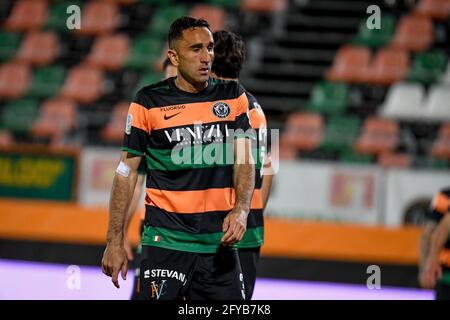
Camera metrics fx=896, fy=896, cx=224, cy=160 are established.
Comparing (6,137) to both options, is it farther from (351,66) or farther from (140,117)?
(140,117)

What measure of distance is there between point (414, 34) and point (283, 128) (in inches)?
117

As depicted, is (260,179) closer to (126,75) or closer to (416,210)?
(416,210)

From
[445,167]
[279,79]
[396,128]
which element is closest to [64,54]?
[279,79]

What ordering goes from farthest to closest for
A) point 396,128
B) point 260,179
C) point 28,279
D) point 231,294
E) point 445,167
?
point 396,128, point 445,167, point 28,279, point 260,179, point 231,294

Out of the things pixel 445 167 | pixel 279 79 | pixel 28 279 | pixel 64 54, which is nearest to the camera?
pixel 28 279

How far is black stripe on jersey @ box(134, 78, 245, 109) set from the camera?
467cm

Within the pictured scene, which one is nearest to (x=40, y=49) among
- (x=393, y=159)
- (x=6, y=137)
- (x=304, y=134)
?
(x=6, y=137)

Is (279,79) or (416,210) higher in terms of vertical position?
(279,79)

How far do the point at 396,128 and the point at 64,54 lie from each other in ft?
21.7

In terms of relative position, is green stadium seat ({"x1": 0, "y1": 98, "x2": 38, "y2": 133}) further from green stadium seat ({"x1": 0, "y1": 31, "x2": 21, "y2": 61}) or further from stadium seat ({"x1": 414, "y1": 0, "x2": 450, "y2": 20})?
stadium seat ({"x1": 414, "y1": 0, "x2": 450, "y2": 20})

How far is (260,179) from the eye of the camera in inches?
214

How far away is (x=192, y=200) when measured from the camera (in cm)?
461

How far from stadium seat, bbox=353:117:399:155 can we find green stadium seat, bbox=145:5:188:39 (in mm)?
4450

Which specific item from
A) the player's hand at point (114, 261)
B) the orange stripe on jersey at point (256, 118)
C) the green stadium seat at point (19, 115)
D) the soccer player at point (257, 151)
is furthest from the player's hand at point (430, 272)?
the green stadium seat at point (19, 115)
